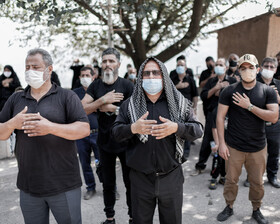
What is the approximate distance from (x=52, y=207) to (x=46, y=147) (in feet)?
1.75

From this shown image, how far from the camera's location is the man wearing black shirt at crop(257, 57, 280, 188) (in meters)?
4.20

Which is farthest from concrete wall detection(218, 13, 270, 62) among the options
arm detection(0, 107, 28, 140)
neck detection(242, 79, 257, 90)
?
arm detection(0, 107, 28, 140)

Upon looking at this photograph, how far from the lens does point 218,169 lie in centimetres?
461

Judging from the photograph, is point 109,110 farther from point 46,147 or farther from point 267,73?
point 267,73

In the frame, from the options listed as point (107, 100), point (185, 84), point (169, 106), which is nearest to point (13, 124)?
point (107, 100)

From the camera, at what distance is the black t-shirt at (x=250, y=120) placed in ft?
10.9

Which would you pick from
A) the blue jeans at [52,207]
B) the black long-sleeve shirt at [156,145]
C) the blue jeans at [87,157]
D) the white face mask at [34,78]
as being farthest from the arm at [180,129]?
the blue jeans at [87,157]

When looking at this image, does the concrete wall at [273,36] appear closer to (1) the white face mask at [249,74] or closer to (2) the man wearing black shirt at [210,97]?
(2) the man wearing black shirt at [210,97]

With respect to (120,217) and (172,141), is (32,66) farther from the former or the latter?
(120,217)

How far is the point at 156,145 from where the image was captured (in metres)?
2.32

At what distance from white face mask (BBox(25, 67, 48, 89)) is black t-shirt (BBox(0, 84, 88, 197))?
0.10 meters

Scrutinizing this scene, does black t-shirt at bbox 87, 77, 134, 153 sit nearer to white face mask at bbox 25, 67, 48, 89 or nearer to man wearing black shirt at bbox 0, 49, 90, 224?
man wearing black shirt at bbox 0, 49, 90, 224

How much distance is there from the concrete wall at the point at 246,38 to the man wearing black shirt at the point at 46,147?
6759 millimetres

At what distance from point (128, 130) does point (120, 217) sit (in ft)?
6.39
